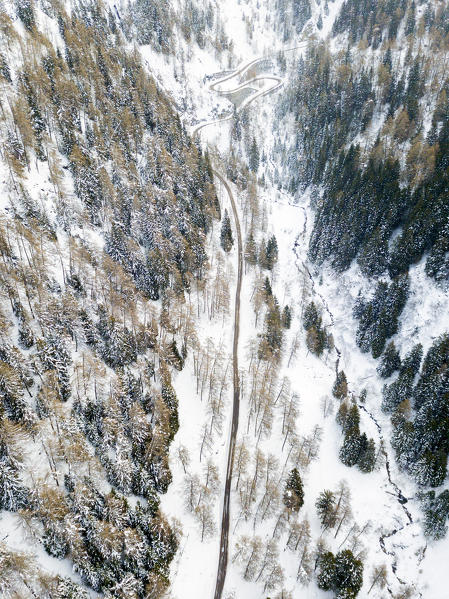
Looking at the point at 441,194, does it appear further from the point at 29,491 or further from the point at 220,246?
the point at 29,491

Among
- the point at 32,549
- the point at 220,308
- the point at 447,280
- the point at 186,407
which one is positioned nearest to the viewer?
the point at 32,549

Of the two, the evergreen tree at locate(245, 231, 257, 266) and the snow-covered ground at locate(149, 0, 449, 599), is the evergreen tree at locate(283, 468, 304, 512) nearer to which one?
the snow-covered ground at locate(149, 0, 449, 599)

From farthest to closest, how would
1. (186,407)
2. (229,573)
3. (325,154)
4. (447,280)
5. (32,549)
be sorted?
1. (325,154)
2. (447,280)
3. (186,407)
4. (229,573)
5. (32,549)

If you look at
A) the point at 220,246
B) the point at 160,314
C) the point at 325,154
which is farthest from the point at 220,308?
the point at 325,154

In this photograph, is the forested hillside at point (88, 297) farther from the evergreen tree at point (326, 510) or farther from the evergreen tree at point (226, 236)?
the evergreen tree at point (326, 510)

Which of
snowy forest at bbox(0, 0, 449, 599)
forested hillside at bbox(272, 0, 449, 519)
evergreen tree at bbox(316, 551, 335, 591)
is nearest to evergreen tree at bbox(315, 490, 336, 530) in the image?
snowy forest at bbox(0, 0, 449, 599)

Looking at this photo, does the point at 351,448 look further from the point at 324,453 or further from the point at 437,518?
the point at 437,518

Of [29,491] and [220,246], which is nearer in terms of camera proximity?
[29,491]
